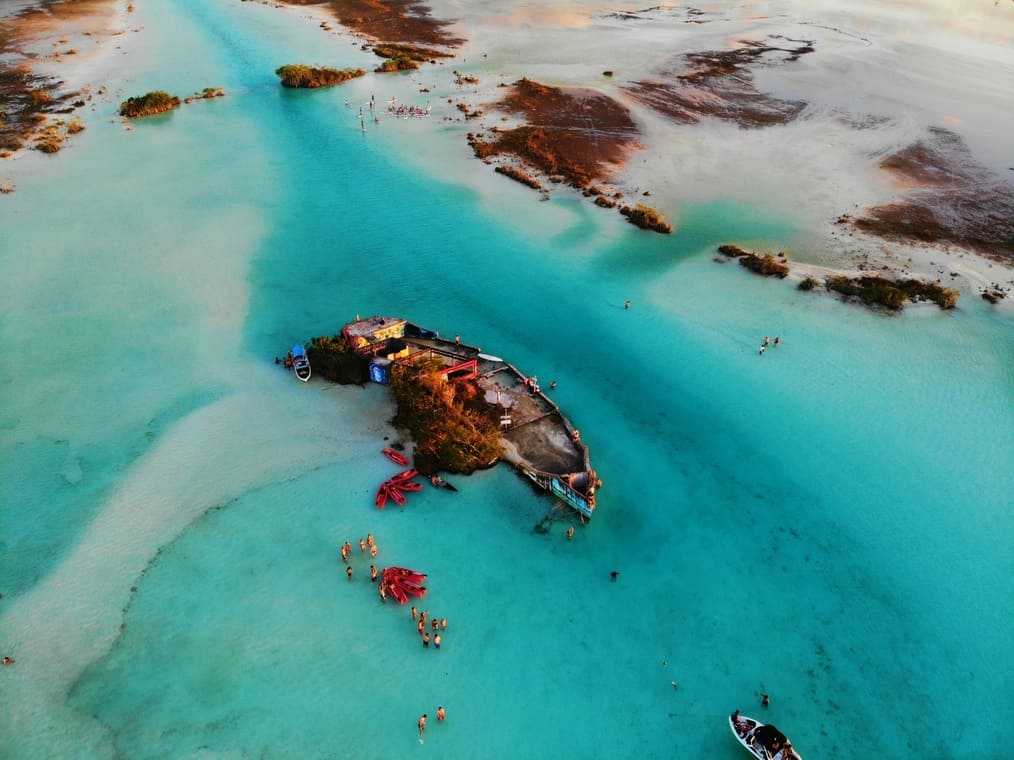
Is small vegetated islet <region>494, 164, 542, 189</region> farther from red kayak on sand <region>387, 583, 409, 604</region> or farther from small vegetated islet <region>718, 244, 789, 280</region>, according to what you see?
red kayak on sand <region>387, 583, 409, 604</region>

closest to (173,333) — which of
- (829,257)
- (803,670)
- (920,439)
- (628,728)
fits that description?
(628,728)

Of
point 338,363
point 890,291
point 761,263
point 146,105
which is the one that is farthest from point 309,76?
point 890,291

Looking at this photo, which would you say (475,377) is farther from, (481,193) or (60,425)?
(481,193)

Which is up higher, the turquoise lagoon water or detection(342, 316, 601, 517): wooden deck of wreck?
detection(342, 316, 601, 517): wooden deck of wreck

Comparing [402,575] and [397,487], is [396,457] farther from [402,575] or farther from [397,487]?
[402,575]

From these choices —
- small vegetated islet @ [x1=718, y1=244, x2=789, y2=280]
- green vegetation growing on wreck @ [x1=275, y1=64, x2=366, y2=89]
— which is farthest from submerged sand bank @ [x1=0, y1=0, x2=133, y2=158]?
small vegetated islet @ [x1=718, y1=244, x2=789, y2=280]

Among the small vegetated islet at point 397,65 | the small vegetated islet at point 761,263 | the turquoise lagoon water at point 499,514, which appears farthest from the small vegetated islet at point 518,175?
the small vegetated islet at point 397,65
